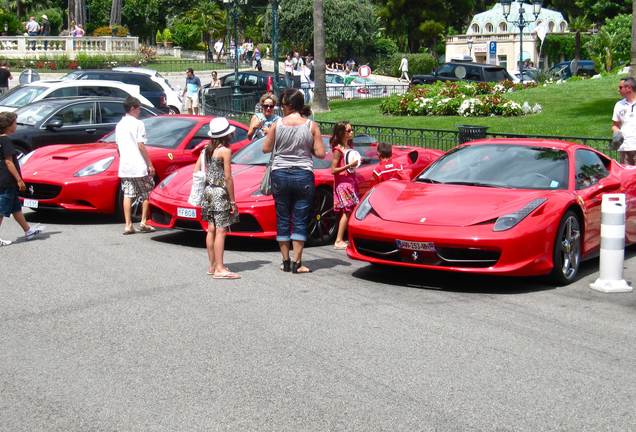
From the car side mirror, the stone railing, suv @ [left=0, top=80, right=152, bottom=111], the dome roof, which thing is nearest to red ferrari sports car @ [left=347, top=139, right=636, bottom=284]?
the car side mirror

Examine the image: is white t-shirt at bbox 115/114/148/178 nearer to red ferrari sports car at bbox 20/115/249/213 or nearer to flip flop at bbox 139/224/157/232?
flip flop at bbox 139/224/157/232

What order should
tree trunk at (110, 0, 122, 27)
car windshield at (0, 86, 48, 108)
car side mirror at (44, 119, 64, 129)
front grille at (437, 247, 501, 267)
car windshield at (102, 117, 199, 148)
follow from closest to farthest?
front grille at (437, 247, 501, 267), car windshield at (102, 117, 199, 148), car side mirror at (44, 119, 64, 129), car windshield at (0, 86, 48, 108), tree trunk at (110, 0, 122, 27)

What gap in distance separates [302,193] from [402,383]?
155 inches

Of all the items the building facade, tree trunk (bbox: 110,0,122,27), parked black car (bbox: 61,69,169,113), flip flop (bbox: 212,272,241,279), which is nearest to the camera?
flip flop (bbox: 212,272,241,279)

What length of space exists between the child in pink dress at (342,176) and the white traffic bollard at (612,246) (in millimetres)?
2946

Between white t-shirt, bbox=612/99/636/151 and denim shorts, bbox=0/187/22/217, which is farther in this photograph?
white t-shirt, bbox=612/99/636/151

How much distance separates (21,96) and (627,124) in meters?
13.0

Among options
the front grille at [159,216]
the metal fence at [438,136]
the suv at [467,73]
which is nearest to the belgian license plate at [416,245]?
the front grille at [159,216]

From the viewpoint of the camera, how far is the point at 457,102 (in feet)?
92.2

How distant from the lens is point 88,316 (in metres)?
8.16

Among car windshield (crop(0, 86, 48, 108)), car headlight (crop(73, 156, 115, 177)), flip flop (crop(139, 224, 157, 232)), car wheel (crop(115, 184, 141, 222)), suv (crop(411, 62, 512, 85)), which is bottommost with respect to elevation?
flip flop (crop(139, 224, 157, 232))

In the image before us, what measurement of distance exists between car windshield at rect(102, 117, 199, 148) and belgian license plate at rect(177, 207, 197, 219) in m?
2.91

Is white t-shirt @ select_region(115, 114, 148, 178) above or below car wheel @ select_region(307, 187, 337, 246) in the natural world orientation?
above

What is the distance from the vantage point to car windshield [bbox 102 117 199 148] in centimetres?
1447
